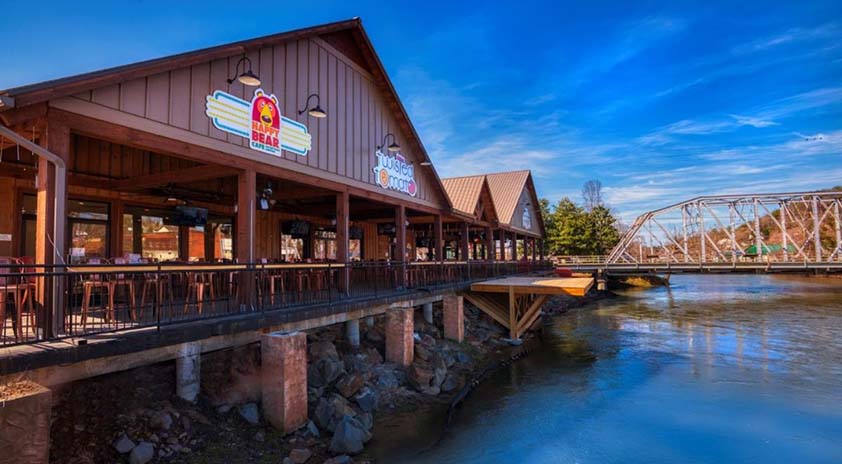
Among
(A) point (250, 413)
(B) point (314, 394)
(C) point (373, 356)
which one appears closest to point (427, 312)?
(C) point (373, 356)

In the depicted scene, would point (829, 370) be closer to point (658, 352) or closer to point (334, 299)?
point (658, 352)

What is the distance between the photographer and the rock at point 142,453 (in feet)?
16.6

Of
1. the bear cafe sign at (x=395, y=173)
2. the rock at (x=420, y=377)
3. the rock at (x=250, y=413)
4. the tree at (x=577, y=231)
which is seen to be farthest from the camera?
the tree at (x=577, y=231)

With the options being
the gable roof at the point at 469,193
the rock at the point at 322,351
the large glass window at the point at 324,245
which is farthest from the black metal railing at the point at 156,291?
the gable roof at the point at 469,193

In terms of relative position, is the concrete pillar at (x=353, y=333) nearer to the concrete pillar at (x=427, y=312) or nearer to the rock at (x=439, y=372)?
the rock at (x=439, y=372)

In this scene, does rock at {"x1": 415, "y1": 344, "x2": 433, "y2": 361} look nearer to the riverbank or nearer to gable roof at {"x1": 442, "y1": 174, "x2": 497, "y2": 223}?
the riverbank

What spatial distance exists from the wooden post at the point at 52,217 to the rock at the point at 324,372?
4138 mm

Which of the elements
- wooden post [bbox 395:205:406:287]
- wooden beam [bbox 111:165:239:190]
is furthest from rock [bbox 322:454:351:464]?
wooden post [bbox 395:205:406:287]

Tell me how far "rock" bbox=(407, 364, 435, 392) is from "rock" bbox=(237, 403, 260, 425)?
3.87 m

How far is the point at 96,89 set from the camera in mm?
5816

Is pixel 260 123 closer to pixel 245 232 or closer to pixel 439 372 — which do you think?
pixel 245 232

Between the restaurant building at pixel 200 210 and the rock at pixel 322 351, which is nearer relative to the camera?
the restaurant building at pixel 200 210

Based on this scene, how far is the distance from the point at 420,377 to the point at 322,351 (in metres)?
Answer: 2.27

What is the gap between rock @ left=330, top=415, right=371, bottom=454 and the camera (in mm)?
6566
